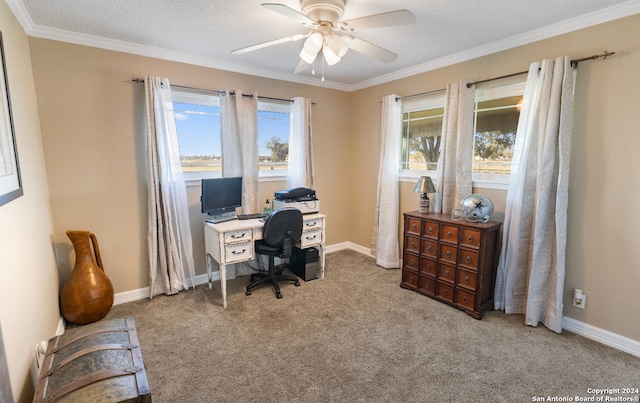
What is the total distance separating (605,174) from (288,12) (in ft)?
8.41

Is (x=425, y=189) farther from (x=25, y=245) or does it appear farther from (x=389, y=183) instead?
(x=25, y=245)

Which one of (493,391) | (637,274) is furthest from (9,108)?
(637,274)

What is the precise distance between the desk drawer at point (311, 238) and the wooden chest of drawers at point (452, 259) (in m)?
0.97

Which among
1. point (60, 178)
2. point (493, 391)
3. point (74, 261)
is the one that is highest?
point (60, 178)

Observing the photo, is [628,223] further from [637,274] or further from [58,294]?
[58,294]

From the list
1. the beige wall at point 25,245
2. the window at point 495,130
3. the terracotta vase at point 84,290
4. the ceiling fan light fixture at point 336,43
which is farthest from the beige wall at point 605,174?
the terracotta vase at point 84,290

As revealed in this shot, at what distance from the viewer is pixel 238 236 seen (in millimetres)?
2953

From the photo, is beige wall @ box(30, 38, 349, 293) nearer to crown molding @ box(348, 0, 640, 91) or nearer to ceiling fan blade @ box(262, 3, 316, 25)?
ceiling fan blade @ box(262, 3, 316, 25)

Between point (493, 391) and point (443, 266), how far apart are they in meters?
1.24

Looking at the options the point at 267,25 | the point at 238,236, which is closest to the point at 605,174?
the point at 267,25

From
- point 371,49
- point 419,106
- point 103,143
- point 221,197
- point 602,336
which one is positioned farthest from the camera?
point 419,106

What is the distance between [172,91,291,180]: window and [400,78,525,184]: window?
1.72 meters

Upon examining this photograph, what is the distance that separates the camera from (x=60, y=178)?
2.63 metres

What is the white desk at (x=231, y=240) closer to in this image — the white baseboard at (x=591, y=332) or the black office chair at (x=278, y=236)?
the black office chair at (x=278, y=236)
